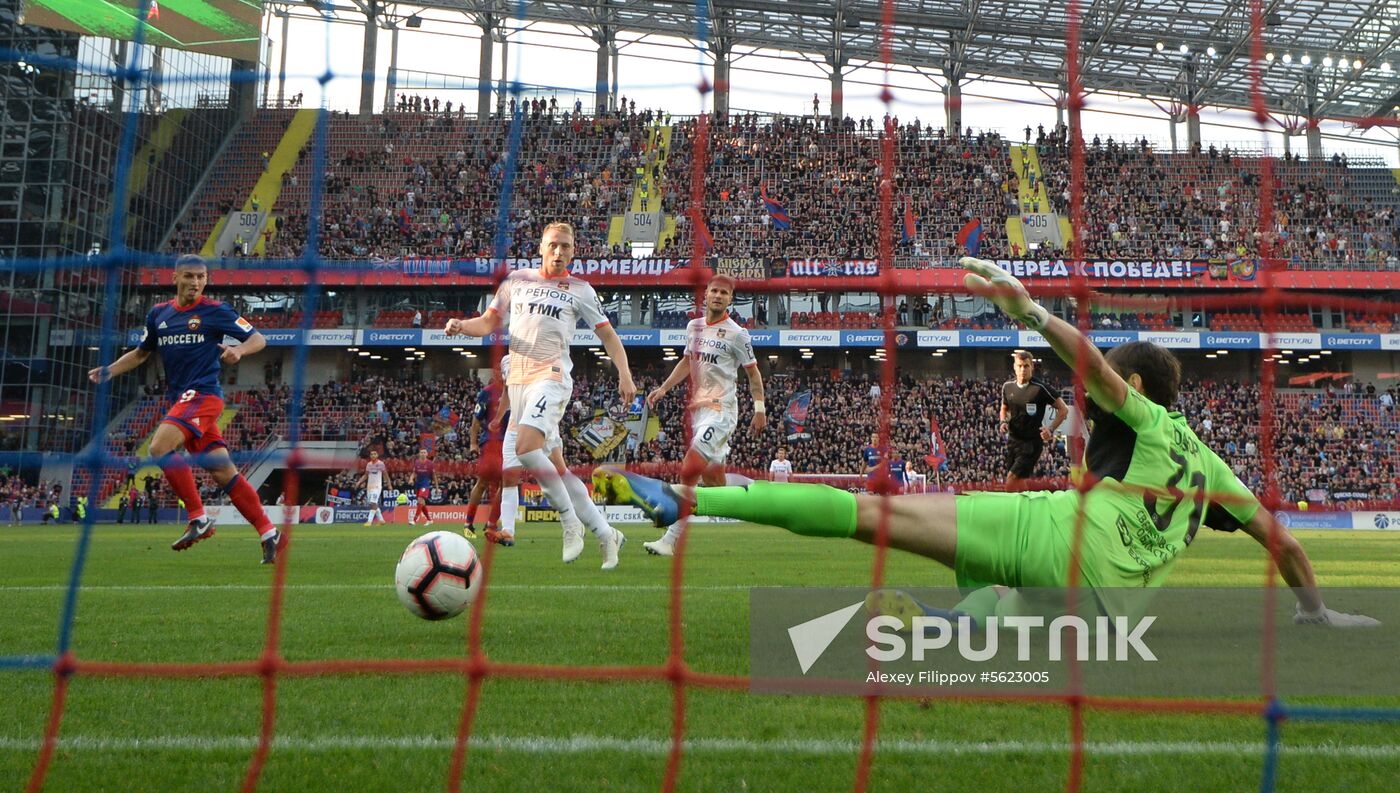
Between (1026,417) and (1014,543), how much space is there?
779 centimetres

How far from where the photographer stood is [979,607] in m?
4.68

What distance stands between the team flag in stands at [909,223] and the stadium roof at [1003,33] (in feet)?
31.5

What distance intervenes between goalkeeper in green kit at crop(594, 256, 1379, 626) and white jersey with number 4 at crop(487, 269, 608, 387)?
4.34 metres

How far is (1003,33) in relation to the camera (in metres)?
39.5

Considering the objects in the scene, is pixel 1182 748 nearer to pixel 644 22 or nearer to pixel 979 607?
pixel 979 607

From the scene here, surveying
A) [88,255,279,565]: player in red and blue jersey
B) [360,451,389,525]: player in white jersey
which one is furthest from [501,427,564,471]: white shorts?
[360,451,389,525]: player in white jersey

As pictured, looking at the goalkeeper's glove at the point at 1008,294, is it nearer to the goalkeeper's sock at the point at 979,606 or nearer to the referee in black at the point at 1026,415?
the goalkeeper's sock at the point at 979,606

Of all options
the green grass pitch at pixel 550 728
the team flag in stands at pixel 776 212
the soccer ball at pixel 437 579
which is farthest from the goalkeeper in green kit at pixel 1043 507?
the team flag in stands at pixel 776 212

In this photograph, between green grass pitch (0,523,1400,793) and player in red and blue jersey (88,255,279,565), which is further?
player in red and blue jersey (88,255,279,565)

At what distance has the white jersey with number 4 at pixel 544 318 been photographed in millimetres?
8430

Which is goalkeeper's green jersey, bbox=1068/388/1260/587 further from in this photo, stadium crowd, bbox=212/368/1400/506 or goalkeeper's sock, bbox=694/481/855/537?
stadium crowd, bbox=212/368/1400/506

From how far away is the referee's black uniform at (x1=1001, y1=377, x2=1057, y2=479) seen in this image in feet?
37.0

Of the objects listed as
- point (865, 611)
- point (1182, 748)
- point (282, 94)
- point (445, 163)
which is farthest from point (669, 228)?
point (1182, 748)

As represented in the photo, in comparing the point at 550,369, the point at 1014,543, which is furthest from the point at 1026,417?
the point at 1014,543
